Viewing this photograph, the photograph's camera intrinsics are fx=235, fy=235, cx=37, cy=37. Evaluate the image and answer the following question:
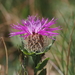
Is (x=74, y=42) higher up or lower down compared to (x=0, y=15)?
lower down

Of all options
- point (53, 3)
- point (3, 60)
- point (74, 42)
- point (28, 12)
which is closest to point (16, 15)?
point (28, 12)

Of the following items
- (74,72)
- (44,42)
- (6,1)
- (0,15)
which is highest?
(6,1)

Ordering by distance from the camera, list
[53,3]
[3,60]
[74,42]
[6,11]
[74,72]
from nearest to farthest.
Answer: [74,72] → [74,42] → [3,60] → [6,11] → [53,3]

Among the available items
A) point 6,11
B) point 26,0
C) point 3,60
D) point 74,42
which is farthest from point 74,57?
point 26,0

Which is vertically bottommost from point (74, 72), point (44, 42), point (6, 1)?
point (74, 72)

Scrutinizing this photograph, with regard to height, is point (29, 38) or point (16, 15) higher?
point (16, 15)

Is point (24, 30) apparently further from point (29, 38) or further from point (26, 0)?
point (26, 0)

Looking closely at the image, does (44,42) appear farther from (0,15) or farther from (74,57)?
(0,15)

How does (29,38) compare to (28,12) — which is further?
(28,12)

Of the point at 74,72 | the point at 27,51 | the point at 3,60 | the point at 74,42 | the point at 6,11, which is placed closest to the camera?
the point at 27,51
